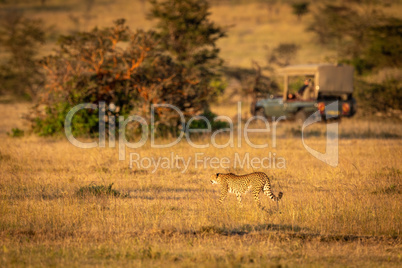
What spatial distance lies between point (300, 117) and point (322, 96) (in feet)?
3.90

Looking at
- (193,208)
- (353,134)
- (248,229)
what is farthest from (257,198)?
(353,134)

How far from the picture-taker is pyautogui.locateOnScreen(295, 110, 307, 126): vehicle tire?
65.2 feet

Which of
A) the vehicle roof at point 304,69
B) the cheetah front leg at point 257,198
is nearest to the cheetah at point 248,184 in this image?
the cheetah front leg at point 257,198

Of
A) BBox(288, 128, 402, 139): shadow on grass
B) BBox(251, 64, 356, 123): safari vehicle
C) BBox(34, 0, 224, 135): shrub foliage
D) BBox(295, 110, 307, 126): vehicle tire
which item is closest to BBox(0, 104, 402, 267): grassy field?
BBox(34, 0, 224, 135): shrub foliage

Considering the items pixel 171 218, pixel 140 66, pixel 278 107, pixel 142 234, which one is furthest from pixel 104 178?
pixel 278 107

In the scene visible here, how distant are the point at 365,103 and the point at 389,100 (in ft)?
3.27

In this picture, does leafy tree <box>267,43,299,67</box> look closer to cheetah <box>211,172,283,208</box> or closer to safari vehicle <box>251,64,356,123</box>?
safari vehicle <box>251,64,356,123</box>

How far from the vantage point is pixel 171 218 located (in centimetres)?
749

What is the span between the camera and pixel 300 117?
2002 centimetres

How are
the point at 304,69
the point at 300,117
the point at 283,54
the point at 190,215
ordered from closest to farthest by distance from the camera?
the point at 190,215
the point at 300,117
the point at 304,69
the point at 283,54

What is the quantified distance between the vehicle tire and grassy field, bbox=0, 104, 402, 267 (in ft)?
22.6

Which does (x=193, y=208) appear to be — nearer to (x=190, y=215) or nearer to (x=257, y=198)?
(x=190, y=215)

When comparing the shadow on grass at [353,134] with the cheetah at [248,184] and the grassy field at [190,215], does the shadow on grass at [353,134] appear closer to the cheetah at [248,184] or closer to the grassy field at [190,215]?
the grassy field at [190,215]

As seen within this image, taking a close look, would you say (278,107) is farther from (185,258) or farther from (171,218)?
(185,258)
